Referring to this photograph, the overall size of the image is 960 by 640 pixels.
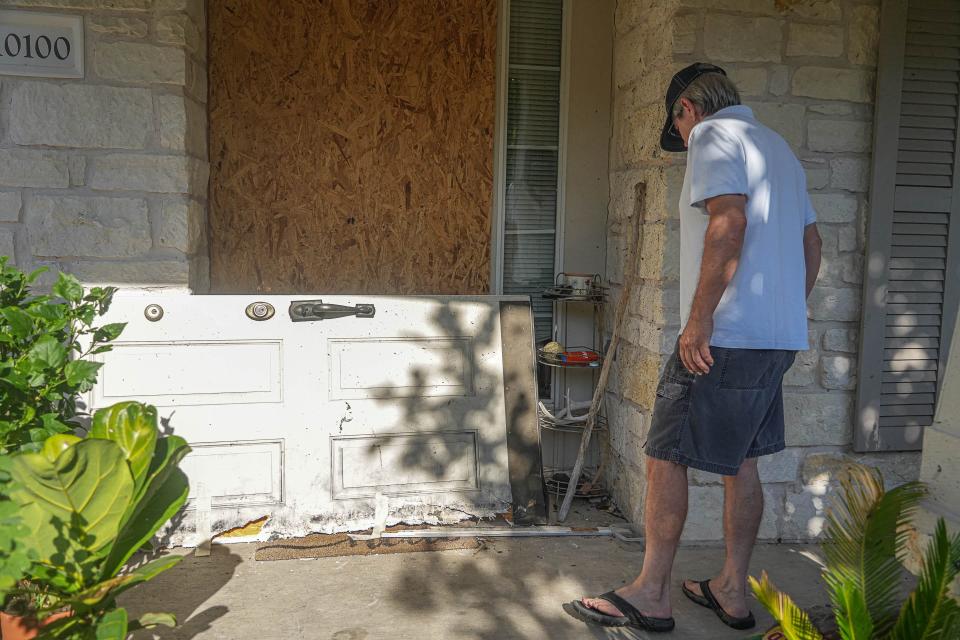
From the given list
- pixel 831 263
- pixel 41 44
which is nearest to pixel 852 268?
pixel 831 263

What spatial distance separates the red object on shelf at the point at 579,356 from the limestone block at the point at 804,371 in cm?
97

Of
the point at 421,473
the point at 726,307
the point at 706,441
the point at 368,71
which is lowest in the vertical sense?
the point at 421,473

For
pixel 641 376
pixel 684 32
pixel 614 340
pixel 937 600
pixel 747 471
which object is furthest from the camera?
pixel 614 340

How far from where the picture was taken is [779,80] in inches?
143

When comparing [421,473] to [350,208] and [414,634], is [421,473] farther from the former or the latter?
[350,208]

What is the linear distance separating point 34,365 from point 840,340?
10.8 ft

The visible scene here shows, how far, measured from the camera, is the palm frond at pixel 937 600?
1.89 meters

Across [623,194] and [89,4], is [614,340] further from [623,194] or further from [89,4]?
[89,4]

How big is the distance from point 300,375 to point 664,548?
1762 millimetres

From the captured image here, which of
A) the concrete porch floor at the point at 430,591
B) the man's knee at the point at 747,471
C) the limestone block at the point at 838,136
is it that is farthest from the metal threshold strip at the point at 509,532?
the limestone block at the point at 838,136

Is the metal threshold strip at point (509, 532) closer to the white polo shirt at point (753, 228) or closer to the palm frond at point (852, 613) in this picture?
the white polo shirt at point (753, 228)

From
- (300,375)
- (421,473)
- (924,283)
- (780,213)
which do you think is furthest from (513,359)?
(924,283)

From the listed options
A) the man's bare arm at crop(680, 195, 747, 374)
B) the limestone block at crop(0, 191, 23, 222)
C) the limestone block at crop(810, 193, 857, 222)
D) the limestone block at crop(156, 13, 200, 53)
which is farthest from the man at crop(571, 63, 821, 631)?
A: the limestone block at crop(0, 191, 23, 222)

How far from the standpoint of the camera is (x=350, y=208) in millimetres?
4305
